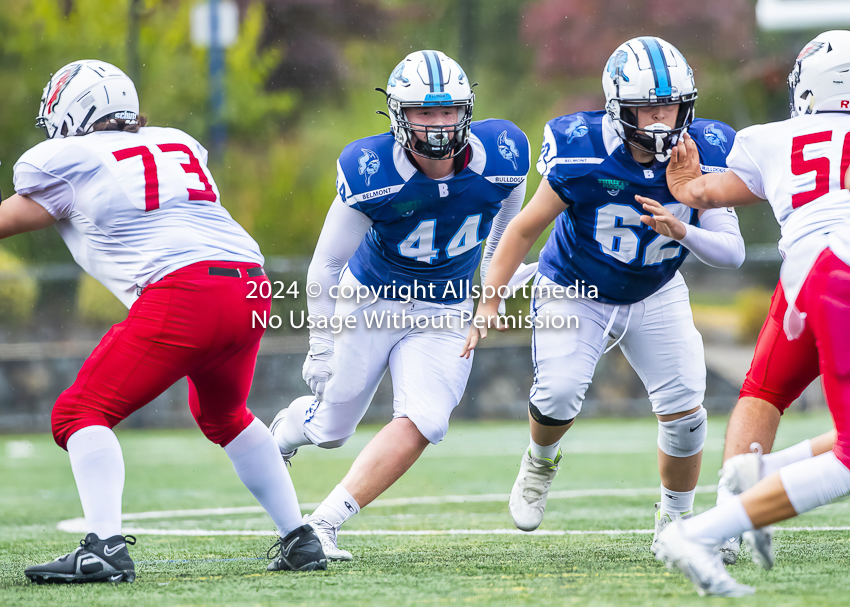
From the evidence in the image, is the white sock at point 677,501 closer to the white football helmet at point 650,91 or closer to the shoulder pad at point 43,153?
the white football helmet at point 650,91

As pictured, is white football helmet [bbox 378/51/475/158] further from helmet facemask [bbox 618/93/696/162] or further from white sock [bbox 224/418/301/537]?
white sock [bbox 224/418/301/537]

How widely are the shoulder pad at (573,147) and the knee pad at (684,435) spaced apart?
104 cm

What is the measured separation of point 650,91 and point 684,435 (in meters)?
1.33

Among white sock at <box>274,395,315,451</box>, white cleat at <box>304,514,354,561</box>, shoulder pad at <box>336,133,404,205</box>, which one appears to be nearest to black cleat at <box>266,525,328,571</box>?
white cleat at <box>304,514,354,561</box>

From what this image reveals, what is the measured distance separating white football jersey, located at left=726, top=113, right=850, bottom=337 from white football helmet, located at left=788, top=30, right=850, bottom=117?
0.15ft

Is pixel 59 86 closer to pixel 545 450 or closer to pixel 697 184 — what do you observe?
pixel 697 184

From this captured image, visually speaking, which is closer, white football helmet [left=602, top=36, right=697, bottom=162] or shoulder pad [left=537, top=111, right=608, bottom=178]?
white football helmet [left=602, top=36, right=697, bottom=162]

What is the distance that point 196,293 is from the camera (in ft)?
11.3

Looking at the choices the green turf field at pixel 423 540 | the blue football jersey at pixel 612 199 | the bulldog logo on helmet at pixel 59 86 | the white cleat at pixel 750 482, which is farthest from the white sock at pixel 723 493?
the bulldog logo on helmet at pixel 59 86

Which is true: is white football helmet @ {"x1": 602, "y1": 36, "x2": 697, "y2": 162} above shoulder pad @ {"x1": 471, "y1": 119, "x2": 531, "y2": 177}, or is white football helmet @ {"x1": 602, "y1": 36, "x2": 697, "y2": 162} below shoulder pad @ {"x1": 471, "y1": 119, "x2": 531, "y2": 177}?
above

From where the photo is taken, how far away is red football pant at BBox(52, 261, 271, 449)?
3373mm

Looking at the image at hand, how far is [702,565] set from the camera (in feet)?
9.22

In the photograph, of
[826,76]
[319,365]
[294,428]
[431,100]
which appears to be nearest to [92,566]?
[319,365]

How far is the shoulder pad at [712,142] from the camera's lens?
3785 mm
